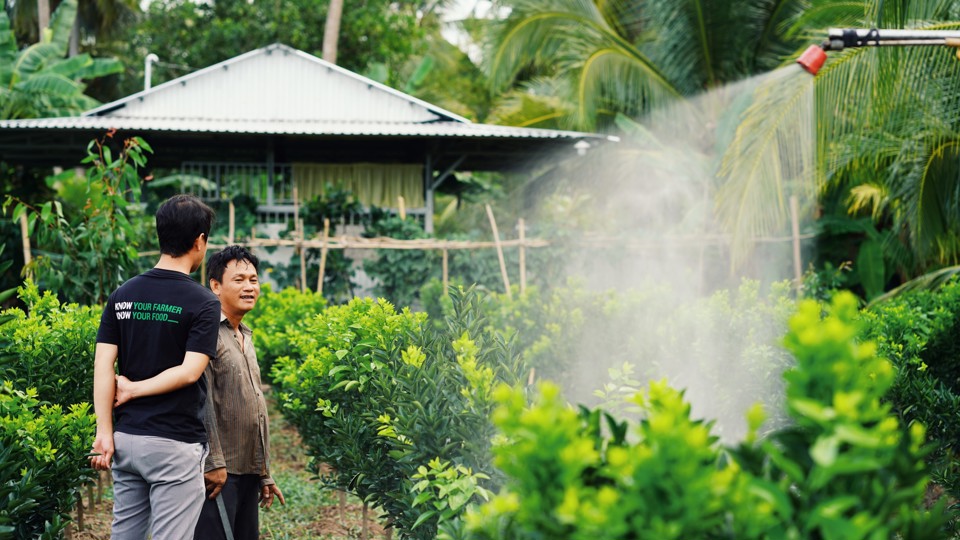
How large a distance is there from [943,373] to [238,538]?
482cm

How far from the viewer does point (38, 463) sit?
147 inches

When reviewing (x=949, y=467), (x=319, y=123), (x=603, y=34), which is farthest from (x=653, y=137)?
(x=949, y=467)

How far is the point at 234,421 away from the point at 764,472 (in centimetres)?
261

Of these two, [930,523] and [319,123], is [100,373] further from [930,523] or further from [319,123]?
[319,123]

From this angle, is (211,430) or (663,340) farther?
(663,340)

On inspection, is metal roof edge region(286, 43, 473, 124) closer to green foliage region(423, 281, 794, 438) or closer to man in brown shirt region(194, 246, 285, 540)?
green foliage region(423, 281, 794, 438)

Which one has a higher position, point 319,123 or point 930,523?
point 319,123

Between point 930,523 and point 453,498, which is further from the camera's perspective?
point 453,498

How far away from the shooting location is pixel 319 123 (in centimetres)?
1590

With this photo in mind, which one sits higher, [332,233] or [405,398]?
[332,233]

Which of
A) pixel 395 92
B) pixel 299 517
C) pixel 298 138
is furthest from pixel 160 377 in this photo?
pixel 395 92

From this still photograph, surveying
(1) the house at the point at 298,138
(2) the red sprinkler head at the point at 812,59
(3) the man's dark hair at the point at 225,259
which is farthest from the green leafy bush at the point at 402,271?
(3) the man's dark hair at the point at 225,259

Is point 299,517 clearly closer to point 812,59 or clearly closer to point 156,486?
point 156,486

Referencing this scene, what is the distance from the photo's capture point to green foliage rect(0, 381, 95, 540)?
346 cm
